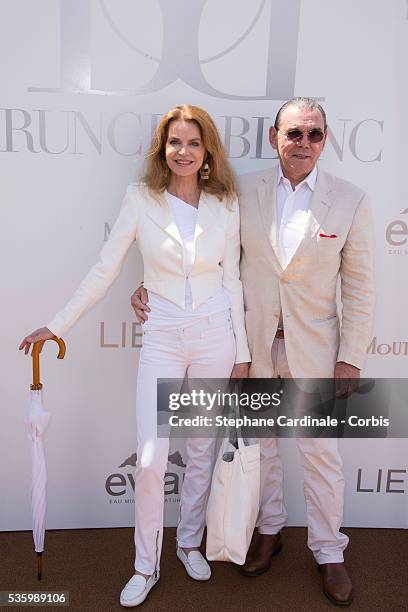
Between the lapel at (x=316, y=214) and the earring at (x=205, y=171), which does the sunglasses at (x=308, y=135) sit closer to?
the lapel at (x=316, y=214)

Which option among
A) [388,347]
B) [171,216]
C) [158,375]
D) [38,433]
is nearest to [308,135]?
[171,216]

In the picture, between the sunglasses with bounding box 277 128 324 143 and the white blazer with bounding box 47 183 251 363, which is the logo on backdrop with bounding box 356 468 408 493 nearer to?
the white blazer with bounding box 47 183 251 363

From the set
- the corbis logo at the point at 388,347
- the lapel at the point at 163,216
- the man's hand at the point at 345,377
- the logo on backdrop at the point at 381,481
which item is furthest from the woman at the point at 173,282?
the logo on backdrop at the point at 381,481

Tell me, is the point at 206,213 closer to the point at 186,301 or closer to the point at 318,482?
the point at 186,301

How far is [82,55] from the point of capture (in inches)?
109

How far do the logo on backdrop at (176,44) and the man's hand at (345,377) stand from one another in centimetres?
130

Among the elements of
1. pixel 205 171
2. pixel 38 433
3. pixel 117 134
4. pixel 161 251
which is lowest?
pixel 38 433

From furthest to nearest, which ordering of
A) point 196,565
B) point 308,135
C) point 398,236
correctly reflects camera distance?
point 398,236 < point 196,565 < point 308,135

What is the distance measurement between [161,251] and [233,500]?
106 cm

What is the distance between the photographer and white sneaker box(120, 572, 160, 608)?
2.56 meters

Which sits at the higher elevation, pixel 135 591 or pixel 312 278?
pixel 312 278

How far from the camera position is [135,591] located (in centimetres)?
257

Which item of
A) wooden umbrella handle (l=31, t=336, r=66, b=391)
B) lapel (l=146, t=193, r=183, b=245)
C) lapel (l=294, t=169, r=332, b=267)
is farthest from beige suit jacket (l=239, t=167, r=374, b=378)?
wooden umbrella handle (l=31, t=336, r=66, b=391)

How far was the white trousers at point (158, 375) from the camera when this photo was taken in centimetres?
247
